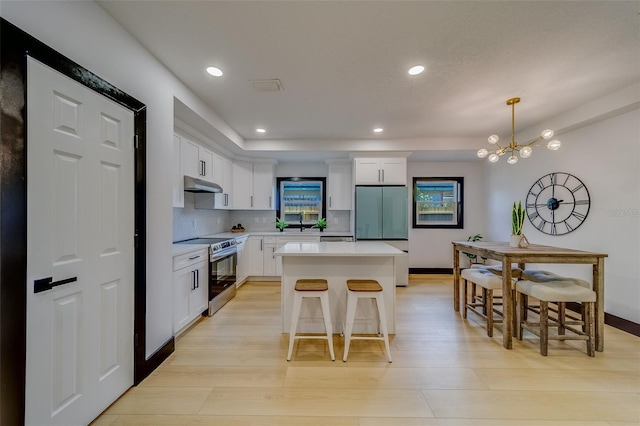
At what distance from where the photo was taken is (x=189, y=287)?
9.42 ft

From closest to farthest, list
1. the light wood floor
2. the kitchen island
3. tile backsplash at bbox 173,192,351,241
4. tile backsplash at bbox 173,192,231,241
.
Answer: the light wood floor
the kitchen island
tile backsplash at bbox 173,192,231,241
tile backsplash at bbox 173,192,351,241

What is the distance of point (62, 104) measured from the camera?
1396mm

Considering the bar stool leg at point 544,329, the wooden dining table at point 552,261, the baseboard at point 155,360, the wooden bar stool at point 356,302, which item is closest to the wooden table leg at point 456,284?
the wooden dining table at point 552,261

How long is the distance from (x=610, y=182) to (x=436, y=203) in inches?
110

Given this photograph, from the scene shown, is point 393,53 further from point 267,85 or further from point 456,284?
point 456,284

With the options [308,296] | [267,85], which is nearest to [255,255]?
[308,296]

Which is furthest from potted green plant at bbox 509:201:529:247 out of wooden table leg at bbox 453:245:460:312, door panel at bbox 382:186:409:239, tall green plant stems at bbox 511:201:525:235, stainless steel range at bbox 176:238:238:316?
stainless steel range at bbox 176:238:238:316

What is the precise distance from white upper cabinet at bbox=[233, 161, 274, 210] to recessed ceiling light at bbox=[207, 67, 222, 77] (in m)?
2.82

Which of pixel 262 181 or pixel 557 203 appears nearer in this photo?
pixel 557 203

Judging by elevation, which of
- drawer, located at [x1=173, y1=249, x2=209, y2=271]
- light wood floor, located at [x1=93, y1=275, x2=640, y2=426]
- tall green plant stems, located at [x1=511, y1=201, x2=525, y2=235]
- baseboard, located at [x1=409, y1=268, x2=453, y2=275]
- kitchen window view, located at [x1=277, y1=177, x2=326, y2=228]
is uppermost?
kitchen window view, located at [x1=277, y1=177, x2=326, y2=228]

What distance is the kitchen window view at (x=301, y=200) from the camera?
5695mm

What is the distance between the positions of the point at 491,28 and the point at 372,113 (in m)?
1.65

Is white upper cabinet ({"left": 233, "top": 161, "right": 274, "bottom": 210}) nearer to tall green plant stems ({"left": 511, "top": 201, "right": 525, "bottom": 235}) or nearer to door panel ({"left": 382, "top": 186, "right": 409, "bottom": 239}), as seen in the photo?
door panel ({"left": 382, "top": 186, "right": 409, "bottom": 239})

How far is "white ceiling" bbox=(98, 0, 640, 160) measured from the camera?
1.70m
